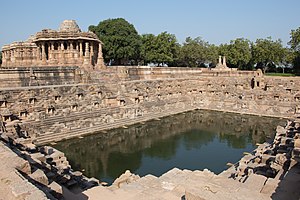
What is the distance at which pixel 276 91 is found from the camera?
22.5m

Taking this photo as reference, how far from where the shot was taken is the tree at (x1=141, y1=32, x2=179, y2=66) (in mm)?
37719

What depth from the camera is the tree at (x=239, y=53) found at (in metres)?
41.5

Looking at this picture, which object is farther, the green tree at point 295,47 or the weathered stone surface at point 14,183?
the green tree at point 295,47

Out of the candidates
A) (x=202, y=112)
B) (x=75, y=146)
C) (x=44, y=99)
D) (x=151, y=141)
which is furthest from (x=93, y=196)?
(x=202, y=112)

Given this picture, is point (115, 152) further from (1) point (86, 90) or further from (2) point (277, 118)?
(2) point (277, 118)

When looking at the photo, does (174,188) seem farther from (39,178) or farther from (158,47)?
(158,47)

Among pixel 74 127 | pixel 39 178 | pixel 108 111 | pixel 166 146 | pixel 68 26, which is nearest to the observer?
pixel 39 178

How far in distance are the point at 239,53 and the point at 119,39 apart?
62.6ft

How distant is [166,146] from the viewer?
46.5 ft

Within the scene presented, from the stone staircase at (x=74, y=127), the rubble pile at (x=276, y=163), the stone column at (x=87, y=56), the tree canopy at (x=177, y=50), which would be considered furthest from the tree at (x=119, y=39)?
the rubble pile at (x=276, y=163)

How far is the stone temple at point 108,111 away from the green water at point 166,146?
3.27ft

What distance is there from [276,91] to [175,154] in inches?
539

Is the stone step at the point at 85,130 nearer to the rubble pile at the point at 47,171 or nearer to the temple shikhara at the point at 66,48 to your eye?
the rubble pile at the point at 47,171

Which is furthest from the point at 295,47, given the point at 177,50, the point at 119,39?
the point at 119,39
